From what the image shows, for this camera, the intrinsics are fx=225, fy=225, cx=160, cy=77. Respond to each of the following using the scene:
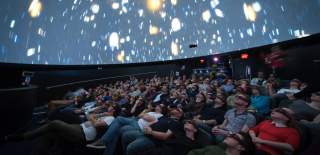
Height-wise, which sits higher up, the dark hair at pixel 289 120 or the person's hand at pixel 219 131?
the dark hair at pixel 289 120

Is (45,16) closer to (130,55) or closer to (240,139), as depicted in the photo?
(130,55)

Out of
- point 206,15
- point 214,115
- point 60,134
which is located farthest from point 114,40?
point 214,115

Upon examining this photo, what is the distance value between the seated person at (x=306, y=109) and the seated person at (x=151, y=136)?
1.46 m

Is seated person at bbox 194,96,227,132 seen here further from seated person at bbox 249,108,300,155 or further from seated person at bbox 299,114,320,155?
seated person at bbox 299,114,320,155

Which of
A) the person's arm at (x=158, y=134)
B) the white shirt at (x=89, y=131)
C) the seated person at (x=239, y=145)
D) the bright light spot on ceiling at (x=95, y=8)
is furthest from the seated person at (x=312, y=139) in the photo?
the bright light spot on ceiling at (x=95, y=8)

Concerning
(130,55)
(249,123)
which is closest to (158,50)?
(130,55)

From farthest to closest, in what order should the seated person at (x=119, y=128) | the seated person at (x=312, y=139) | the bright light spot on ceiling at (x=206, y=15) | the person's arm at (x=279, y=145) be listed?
the bright light spot on ceiling at (x=206, y=15), the seated person at (x=119, y=128), the person's arm at (x=279, y=145), the seated person at (x=312, y=139)

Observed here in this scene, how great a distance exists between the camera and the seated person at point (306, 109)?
2.82 meters

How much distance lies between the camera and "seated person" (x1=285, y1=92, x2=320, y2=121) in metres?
Answer: 2.82

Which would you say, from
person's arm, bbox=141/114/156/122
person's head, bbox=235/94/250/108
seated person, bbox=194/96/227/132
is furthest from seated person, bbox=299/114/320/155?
person's arm, bbox=141/114/156/122

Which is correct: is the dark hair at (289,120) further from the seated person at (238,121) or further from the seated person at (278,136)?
the seated person at (238,121)

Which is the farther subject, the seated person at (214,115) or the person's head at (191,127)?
the seated person at (214,115)

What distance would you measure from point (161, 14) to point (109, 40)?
3.32 metres

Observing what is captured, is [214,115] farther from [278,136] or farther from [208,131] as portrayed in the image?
[278,136]
